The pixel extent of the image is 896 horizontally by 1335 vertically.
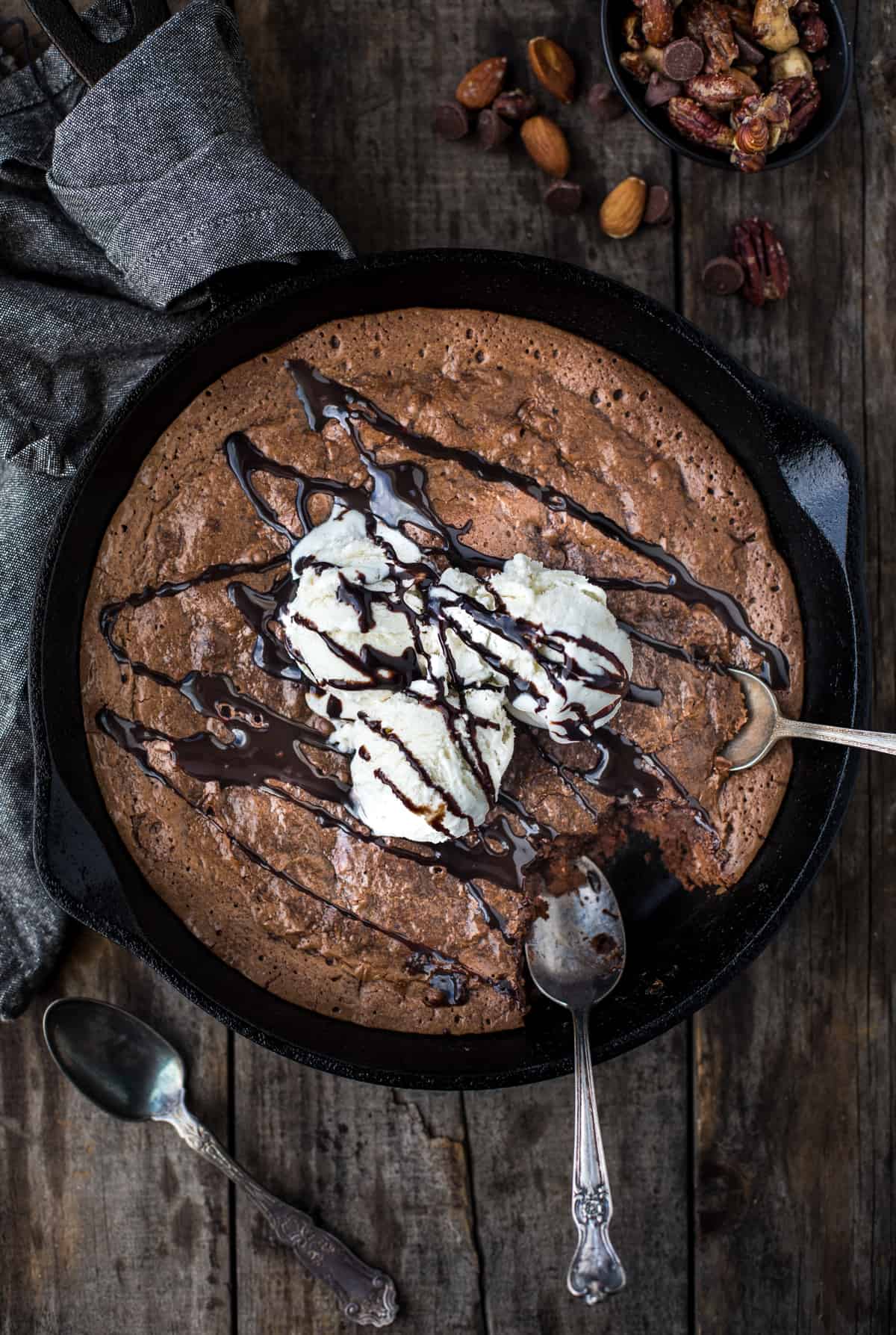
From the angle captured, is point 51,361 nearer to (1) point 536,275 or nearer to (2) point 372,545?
(2) point 372,545

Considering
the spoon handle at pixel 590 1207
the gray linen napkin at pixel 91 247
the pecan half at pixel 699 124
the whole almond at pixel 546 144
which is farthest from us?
the whole almond at pixel 546 144

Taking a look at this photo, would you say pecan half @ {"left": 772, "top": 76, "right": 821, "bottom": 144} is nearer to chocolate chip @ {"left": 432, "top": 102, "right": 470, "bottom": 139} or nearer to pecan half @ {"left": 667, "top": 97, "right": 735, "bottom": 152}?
pecan half @ {"left": 667, "top": 97, "right": 735, "bottom": 152}

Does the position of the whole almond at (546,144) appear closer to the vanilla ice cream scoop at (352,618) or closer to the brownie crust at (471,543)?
the brownie crust at (471,543)

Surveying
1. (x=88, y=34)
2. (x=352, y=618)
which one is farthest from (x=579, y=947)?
(x=88, y=34)

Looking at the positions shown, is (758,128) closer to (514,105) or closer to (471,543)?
(514,105)

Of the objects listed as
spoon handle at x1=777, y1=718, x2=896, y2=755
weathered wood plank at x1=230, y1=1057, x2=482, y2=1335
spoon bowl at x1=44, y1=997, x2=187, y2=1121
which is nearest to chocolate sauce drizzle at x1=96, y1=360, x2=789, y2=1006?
spoon handle at x1=777, y1=718, x2=896, y2=755

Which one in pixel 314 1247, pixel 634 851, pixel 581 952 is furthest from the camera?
pixel 314 1247

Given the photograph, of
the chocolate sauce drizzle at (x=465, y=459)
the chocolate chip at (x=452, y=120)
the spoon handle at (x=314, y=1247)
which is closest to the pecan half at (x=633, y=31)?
the chocolate chip at (x=452, y=120)
